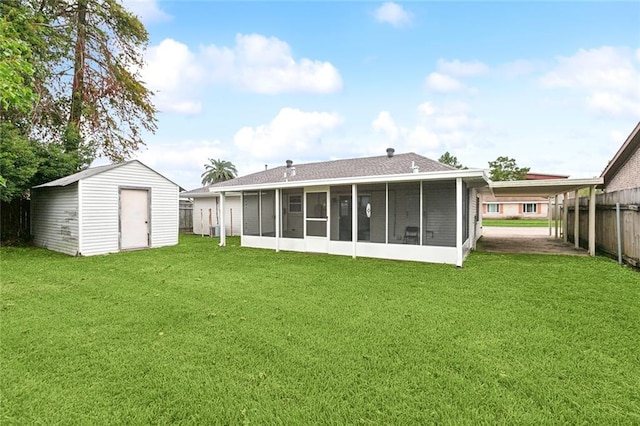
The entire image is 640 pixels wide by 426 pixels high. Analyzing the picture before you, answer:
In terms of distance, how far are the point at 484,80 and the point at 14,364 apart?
50.2 ft

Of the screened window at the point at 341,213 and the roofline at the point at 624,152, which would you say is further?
the roofline at the point at 624,152

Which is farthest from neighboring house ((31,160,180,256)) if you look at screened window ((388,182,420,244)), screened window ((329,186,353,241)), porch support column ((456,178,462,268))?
porch support column ((456,178,462,268))

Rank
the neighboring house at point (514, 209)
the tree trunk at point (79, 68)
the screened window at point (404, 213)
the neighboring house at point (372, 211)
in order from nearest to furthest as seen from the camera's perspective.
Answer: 1. the neighboring house at point (372, 211)
2. the screened window at point (404, 213)
3. the tree trunk at point (79, 68)
4. the neighboring house at point (514, 209)

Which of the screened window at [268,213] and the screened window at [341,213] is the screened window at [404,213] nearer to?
the screened window at [341,213]

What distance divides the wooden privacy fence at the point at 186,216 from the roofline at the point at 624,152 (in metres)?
20.3

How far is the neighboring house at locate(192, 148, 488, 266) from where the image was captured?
848 cm

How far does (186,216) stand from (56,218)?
27.3 ft

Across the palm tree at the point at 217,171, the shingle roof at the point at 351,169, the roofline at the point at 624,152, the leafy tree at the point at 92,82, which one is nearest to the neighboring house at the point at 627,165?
the roofline at the point at 624,152

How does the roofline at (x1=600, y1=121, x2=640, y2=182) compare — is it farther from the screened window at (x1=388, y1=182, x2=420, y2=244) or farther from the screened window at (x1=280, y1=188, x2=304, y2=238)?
the screened window at (x1=280, y1=188, x2=304, y2=238)

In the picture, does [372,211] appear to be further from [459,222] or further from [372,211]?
[459,222]

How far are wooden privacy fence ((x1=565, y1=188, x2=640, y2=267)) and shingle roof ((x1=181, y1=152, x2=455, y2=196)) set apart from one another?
13.7 ft

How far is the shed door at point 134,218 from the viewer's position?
35.9 ft

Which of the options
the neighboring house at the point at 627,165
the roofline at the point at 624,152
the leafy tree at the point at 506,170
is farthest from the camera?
the leafy tree at the point at 506,170

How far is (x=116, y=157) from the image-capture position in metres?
15.5
